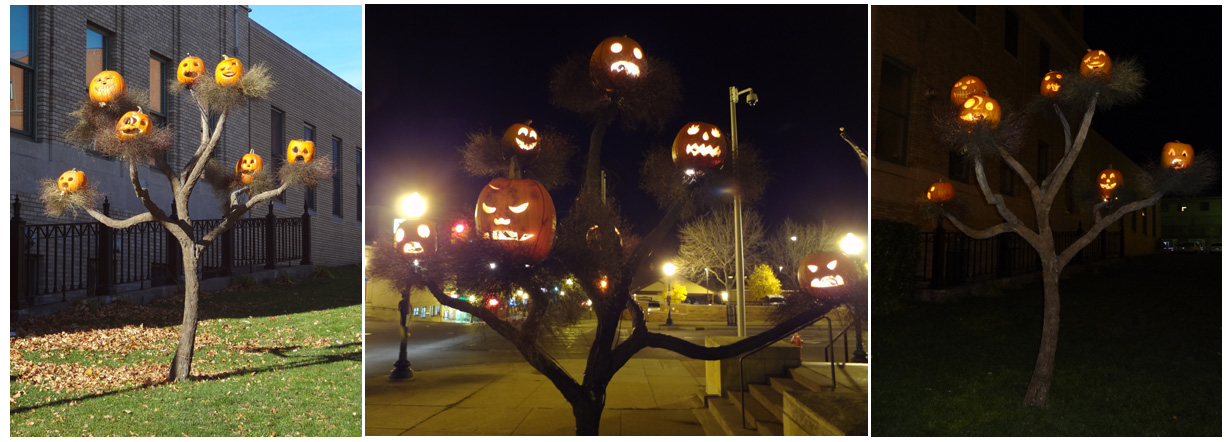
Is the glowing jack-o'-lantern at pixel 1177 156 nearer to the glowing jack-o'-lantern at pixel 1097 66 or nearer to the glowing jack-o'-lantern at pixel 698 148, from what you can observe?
the glowing jack-o'-lantern at pixel 1097 66

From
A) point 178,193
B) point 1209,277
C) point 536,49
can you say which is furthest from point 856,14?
point 1209,277

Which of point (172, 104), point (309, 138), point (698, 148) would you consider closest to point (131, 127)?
point (309, 138)

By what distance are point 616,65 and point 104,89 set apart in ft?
12.5

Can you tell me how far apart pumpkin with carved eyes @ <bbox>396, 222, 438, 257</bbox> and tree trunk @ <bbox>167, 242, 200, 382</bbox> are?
8.87 feet

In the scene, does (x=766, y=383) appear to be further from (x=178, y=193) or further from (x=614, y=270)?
(x=178, y=193)

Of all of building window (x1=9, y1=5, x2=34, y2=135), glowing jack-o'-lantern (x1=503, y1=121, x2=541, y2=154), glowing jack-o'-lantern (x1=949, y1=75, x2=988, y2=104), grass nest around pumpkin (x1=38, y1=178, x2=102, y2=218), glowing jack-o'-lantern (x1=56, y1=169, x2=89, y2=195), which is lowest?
grass nest around pumpkin (x1=38, y1=178, x2=102, y2=218)

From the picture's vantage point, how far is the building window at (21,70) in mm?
7148

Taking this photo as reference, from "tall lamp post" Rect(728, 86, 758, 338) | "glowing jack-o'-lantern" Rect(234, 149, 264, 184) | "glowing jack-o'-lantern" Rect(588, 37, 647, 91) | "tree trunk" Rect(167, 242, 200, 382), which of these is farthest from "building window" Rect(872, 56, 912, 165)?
"tree trunk" Rect(167, 242, 200, 382)

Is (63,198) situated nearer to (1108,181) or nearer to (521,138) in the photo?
(521,138)

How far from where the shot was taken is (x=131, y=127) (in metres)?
4.89

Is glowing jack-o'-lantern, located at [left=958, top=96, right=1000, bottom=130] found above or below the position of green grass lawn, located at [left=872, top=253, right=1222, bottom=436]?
above

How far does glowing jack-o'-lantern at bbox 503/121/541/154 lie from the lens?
133 inches

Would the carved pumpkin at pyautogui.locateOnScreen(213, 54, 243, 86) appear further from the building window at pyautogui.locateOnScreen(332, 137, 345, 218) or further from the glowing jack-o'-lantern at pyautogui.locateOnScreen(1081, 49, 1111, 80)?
the glowing jack-o'-lantern at pyautogui.locateOnScreen(1081, 49, 1111, 80)

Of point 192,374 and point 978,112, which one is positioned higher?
point 978,112
